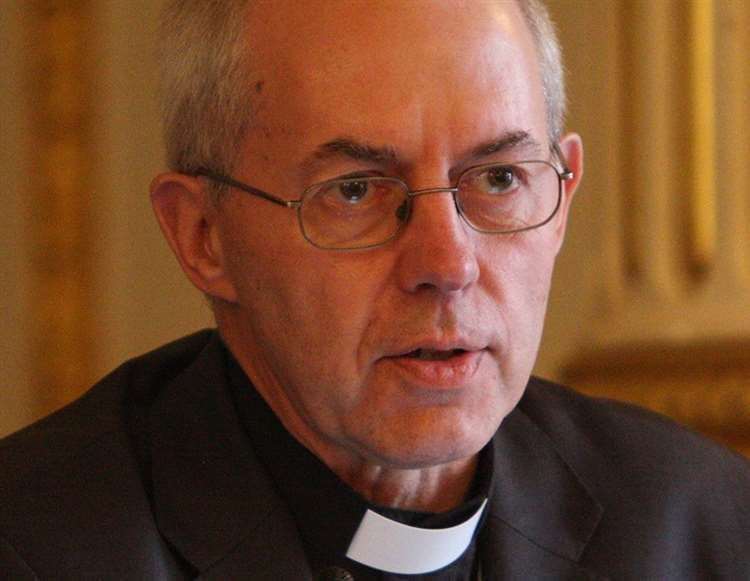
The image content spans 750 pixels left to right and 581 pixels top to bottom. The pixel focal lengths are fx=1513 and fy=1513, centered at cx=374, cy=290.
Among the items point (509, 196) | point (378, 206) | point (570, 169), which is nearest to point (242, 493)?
point (378, 206)

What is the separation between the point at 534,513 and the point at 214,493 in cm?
52

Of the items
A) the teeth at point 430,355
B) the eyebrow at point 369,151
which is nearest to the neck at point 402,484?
the teeth at point 430,355

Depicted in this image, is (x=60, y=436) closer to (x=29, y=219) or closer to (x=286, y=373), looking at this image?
(x=286, y=373)

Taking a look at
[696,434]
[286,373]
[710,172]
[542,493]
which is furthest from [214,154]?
[710,172]

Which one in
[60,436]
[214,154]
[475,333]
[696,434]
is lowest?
[696,434]

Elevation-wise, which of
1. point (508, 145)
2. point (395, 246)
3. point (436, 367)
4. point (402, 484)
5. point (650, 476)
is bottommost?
point (650, 476)

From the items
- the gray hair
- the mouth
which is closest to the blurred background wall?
the gray hair

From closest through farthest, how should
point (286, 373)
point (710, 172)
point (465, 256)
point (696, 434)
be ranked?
point (465, 256)
point (286, 373)
point (696, 434)
point (710, 172)

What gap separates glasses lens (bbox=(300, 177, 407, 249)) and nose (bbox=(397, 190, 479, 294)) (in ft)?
0.11

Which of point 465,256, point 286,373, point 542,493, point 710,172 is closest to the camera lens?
point 465,256

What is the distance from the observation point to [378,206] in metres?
2.08

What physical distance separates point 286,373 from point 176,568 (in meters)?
0.31

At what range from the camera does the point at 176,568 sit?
2086 mm

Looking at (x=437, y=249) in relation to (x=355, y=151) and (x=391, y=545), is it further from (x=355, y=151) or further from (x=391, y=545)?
(x=391, y=545)
